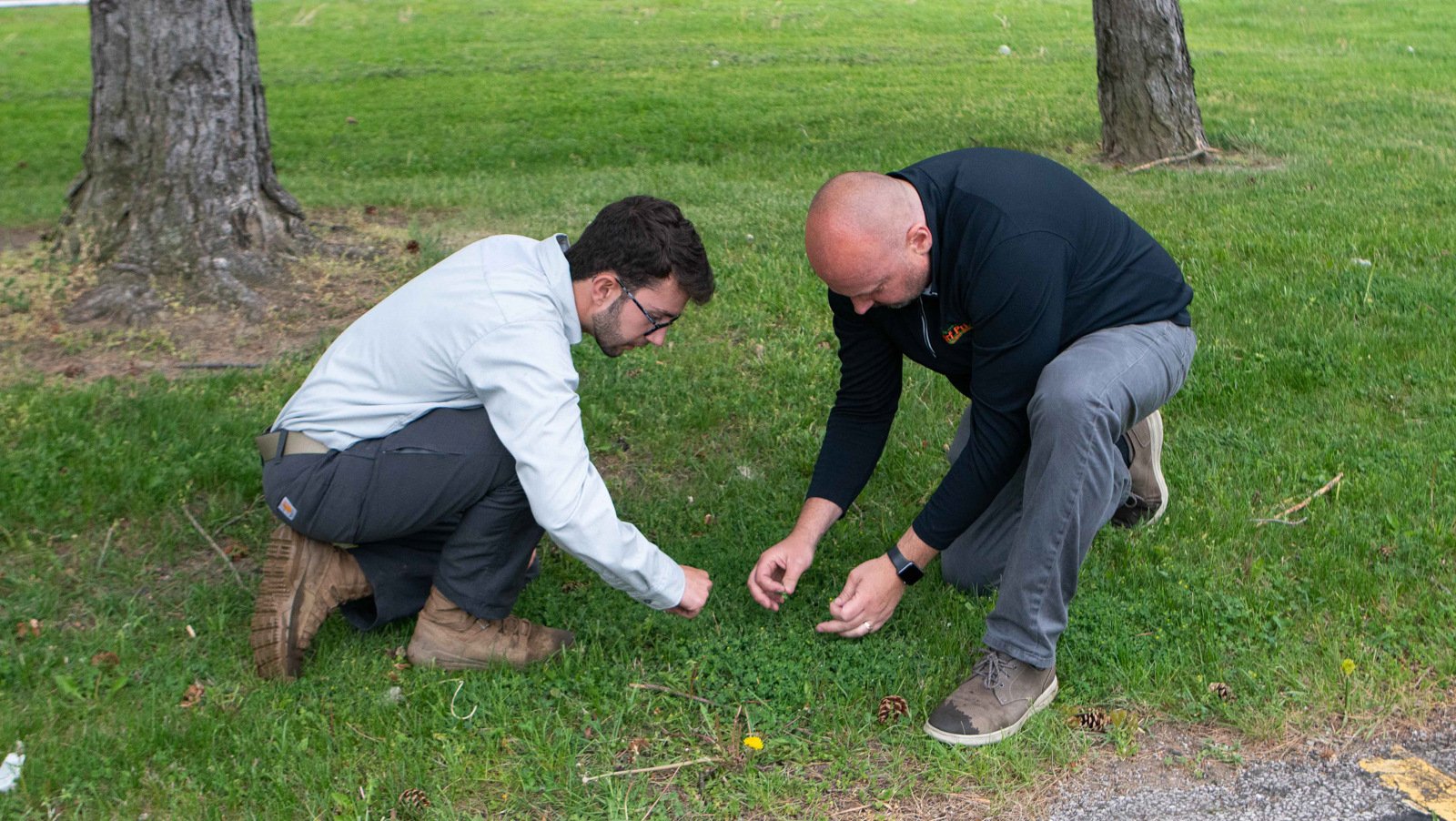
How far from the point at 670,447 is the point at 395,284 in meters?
2.19

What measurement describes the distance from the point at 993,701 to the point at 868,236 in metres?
1.21

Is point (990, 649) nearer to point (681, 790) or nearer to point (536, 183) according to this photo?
point (681, 790)

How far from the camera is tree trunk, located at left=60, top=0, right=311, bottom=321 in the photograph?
18.6ft

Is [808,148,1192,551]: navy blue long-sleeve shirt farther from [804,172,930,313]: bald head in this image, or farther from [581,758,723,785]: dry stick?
[581,758,723,785]: dry stick

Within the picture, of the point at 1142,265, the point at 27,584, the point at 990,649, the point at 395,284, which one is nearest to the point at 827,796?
the point at 990,649

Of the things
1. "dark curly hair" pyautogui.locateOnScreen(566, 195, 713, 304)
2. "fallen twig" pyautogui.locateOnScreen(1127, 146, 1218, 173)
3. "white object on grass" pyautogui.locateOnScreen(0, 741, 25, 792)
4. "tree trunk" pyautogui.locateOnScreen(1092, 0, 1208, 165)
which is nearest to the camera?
"white object on grass" pyautogui.locateOnScreen(0, 741, 25, 792)

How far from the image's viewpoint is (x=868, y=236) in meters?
2.98

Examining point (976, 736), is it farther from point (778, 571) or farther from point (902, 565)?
point (778, 571)

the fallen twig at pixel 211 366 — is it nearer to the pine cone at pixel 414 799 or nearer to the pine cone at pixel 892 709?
the pine cone at pixel 414 799

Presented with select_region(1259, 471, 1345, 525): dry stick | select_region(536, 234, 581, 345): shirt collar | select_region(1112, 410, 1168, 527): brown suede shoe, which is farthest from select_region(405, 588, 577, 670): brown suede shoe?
select_region(1259, 471, 1345, 525): dry stick

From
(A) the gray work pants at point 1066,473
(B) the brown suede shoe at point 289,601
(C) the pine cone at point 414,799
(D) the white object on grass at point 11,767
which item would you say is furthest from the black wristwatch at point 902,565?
(D) the white object on grass at point 11,767

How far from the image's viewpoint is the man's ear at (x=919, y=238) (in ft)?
10.0

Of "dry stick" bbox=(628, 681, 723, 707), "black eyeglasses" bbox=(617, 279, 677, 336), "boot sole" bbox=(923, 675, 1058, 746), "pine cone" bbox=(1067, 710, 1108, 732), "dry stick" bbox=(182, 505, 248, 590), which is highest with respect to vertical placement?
"black eyeglasses" bbox=(617, 279, 677, 336)

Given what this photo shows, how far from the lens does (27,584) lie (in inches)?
145
